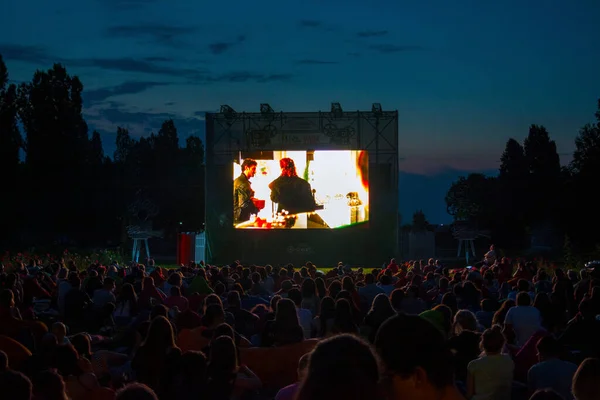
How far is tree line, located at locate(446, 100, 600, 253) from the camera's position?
139 ft

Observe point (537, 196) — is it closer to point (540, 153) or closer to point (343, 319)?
point (540, 153)

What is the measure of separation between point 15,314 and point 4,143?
132 feet

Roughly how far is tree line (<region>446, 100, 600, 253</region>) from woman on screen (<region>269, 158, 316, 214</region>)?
31.0ft

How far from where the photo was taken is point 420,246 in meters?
36.6

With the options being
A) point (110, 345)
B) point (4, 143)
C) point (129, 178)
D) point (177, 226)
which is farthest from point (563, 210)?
point (110, 345)

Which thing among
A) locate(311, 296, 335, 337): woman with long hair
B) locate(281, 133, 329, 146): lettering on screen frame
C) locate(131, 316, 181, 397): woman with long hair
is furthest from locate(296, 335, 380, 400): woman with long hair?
locate(281, 133, 329, 146): lettering on screen frame

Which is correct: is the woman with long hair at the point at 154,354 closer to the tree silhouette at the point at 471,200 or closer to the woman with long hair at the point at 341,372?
the woman with long hair at the point at 341,372

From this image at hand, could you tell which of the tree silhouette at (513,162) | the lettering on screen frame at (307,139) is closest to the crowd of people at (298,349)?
the lettering on screen frame at (307,139)

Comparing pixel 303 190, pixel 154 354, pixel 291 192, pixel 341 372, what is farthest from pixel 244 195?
pixel 341 372

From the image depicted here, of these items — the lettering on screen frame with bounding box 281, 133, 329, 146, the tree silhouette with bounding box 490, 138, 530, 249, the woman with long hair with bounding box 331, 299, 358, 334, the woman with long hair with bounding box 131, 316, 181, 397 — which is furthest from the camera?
the tree silhouette with bounding box 490, 138, 530, 249

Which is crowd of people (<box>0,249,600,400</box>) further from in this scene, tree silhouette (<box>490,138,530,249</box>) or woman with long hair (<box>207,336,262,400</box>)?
tree silhouette (<box>490,138,530,249</box>)

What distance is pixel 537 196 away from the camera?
54781mm

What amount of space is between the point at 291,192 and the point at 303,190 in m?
0.46

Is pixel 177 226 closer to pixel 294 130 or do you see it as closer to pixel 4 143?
pixel 4 143
